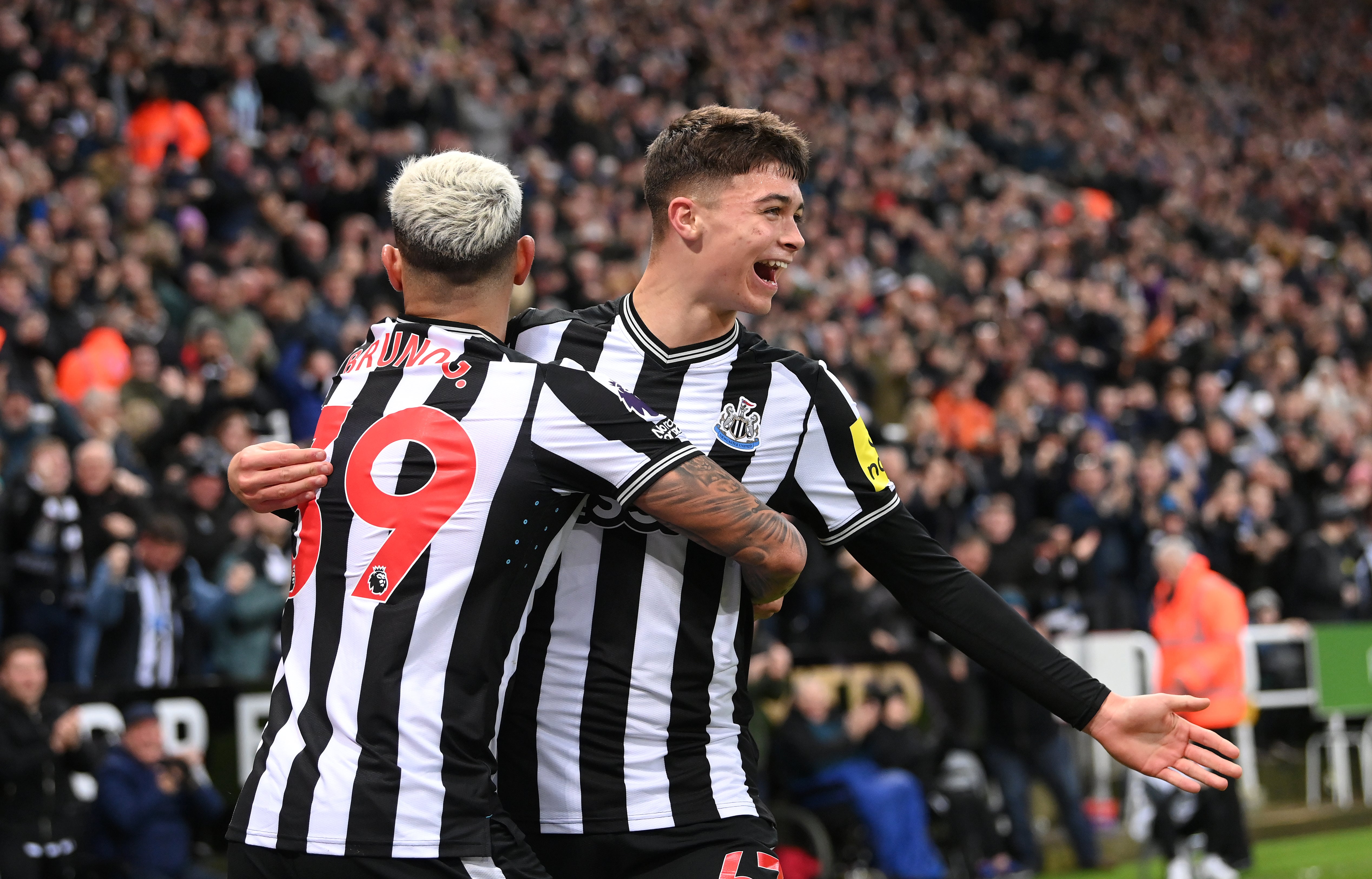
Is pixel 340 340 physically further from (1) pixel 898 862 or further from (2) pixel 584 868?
(2) pixel 584 868

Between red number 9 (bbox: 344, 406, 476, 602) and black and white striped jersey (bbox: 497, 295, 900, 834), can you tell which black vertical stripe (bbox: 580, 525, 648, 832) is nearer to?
black and white striped jersey (bbox: 497, 295, 900, 834)

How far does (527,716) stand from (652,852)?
1.29ft

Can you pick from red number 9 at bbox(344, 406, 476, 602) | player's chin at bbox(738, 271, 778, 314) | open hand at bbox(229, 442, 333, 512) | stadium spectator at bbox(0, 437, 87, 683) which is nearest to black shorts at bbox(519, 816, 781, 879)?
red number 9 at bbox(344, 406, 476, 602)

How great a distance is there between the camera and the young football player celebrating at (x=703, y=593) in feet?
11.1

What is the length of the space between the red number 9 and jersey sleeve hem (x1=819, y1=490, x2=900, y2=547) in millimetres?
1002

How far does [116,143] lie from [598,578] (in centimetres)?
1052

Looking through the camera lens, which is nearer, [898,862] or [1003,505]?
[898,862]

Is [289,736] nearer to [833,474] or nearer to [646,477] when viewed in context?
[646,477]

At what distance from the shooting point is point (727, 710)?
11.5ft

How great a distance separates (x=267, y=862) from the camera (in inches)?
113

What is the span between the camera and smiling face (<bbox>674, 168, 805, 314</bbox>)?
359cm

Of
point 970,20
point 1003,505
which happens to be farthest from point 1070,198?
point 1003,505

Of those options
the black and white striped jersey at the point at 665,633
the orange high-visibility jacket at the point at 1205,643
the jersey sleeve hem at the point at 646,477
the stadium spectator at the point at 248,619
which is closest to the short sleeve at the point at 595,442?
the jersey sleeve hem at the point at 646,477

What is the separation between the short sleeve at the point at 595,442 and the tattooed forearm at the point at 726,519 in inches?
1.4
